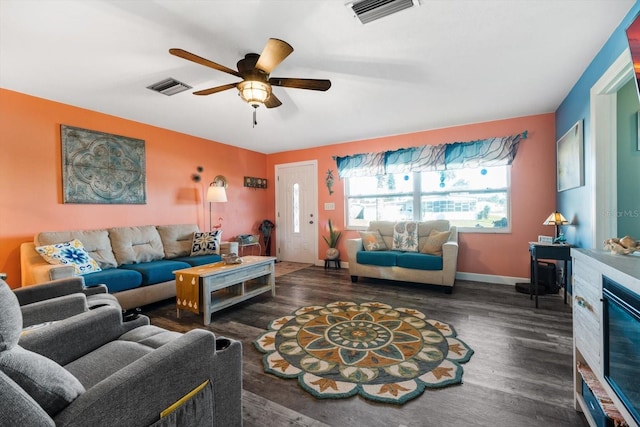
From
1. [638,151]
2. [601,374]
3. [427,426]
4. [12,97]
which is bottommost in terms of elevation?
[427,426]

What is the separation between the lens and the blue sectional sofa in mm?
3566

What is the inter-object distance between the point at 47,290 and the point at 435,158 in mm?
4691

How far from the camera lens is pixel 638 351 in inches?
38.8

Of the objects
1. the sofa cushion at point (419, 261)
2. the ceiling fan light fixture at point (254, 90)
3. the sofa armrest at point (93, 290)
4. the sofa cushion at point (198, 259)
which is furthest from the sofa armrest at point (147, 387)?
the sofa cushion at point (419, 261)

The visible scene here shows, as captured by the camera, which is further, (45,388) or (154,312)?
(154,312)

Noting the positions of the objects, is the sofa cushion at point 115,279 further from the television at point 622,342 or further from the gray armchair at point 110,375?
the television at point 622,342

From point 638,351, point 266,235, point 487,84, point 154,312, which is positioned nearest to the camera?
point 638,351

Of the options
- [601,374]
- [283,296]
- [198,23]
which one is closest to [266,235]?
[283,296]

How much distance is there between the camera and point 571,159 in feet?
9.76

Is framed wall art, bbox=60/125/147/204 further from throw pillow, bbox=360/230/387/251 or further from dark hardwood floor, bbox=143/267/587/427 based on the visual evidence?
throw pillow, bbox=360/230/387/251

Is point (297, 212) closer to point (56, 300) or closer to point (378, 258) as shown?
point (378, 258)

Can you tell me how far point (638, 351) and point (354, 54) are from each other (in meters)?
2.41

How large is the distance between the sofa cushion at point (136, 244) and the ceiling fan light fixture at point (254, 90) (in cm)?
258

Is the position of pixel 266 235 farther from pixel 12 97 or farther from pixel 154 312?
pixel 12 97
